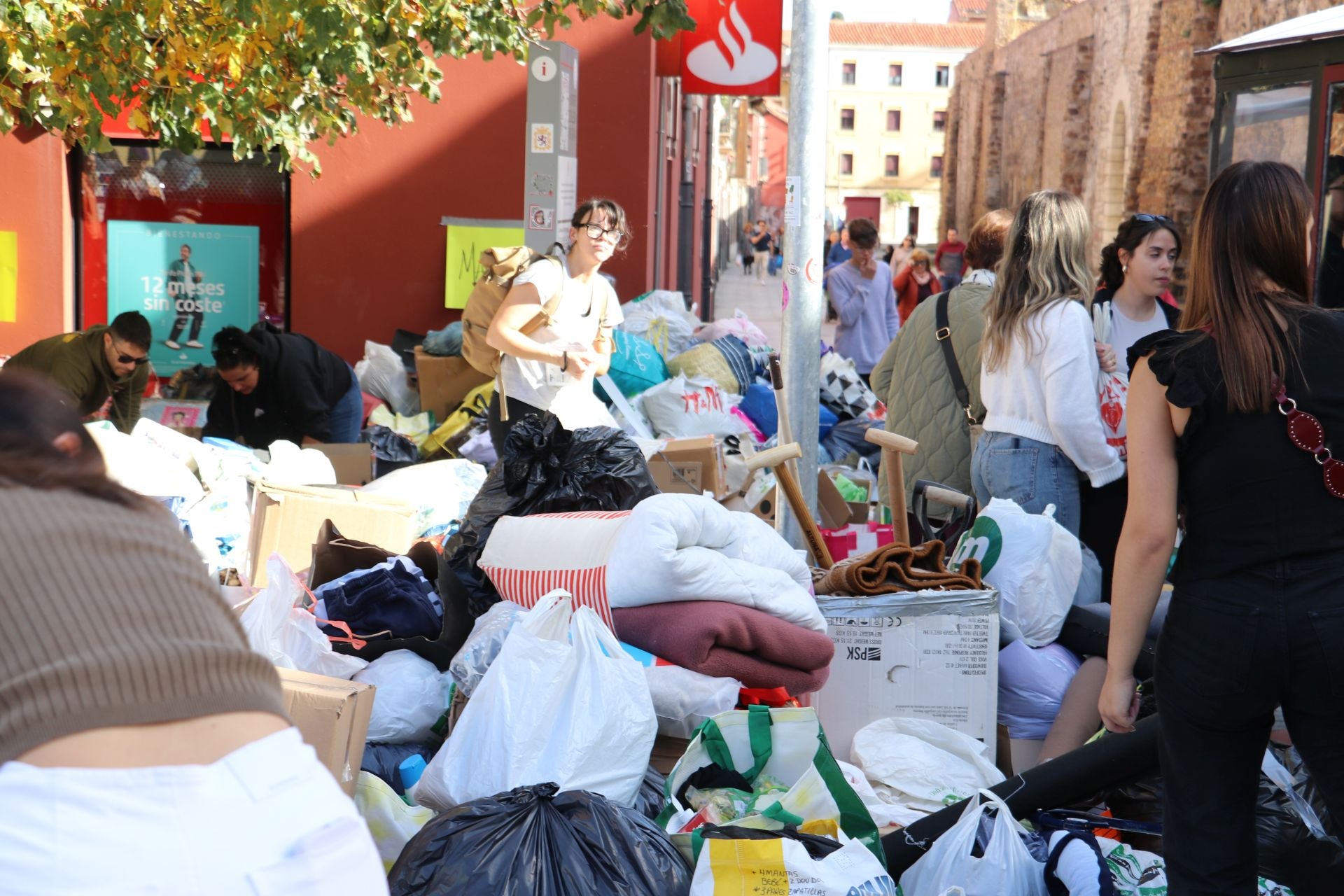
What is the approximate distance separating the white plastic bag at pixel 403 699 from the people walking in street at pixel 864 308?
6.49m

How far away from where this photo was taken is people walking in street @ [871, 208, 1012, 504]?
488 cm

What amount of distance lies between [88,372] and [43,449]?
17.6 feet

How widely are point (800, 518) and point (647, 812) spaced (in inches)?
61.3

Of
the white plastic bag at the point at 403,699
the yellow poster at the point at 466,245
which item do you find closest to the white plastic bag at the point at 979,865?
the white plastic bag at the point at 403,699

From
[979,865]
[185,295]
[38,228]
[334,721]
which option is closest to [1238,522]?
[979,865]

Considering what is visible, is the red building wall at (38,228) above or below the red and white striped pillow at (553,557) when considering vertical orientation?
above

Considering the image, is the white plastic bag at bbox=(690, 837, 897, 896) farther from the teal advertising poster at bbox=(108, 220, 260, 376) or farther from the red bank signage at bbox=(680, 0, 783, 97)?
the teal advertising poster at bbox=(108, 220, 260, 376)

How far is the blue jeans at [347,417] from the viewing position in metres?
7.16

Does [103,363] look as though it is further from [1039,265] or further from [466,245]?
[1039,265]

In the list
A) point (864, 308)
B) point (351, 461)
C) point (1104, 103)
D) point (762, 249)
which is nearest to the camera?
point (351, 461)

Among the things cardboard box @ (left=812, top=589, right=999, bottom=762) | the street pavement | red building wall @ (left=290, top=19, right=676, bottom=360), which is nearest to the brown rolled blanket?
cardboard box @ (left=812, top=589, right=999, bottom=762)

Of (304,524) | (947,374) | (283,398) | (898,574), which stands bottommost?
(304,524)

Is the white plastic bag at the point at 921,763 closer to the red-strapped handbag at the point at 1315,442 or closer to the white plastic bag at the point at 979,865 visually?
the white plastic bag at the point at 979,865

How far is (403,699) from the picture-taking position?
3496 millimetres
